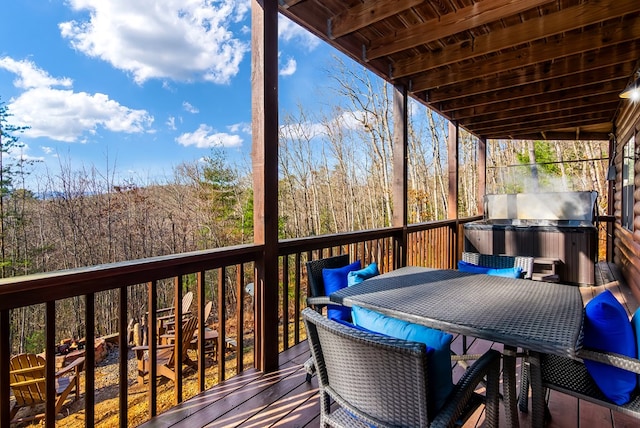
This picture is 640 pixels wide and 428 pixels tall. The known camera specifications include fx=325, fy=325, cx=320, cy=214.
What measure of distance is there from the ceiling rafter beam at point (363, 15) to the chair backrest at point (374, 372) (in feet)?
8.75

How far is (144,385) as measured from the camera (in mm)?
6773

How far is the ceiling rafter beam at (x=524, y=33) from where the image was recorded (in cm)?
270

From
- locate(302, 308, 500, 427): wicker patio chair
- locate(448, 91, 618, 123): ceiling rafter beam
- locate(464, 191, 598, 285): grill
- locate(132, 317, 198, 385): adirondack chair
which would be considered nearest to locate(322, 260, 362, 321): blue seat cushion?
locate(302, 308, 500, 427): wicker patio chair

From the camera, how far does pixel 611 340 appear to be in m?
1.31

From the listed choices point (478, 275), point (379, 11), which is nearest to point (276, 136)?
point (379, 11)

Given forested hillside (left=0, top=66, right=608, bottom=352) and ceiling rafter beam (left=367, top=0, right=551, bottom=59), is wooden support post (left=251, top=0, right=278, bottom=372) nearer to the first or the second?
ceiling rafter beam (left=367, top=0, right=551, bottom=59)

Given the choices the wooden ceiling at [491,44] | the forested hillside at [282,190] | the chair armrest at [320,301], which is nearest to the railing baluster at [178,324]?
the chair armrest at [320,301]

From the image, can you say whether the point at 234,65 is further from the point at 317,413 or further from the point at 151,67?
the point at 317,413

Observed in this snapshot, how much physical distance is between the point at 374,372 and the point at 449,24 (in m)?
3.17

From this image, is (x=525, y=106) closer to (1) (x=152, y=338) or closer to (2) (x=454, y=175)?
(2) (x=454, y=175)

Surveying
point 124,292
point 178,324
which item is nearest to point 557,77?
point 178,324

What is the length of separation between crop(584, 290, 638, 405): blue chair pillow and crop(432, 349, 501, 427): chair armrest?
40 cm

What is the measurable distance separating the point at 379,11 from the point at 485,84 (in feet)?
8.02

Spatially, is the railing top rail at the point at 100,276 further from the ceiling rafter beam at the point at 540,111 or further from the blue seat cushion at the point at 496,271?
the ceiling rafter beam at the point at 540,111
